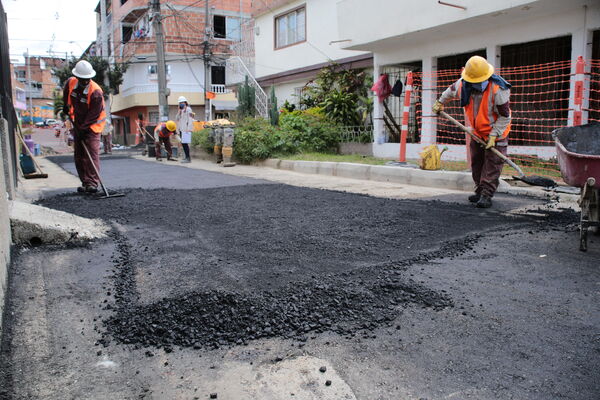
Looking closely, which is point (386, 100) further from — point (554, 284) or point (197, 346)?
point (197, 346)

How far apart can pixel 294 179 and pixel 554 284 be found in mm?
6995

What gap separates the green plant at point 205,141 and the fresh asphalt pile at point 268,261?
882 centimetres

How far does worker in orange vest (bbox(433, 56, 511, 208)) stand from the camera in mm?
6195

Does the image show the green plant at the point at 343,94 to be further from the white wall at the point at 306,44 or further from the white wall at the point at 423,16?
the white wall at the point at 423,16

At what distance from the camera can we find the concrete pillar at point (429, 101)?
40.4 ft

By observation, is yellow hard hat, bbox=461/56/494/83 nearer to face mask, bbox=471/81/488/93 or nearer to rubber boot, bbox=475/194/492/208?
face mask, bbox=471/81/488/93

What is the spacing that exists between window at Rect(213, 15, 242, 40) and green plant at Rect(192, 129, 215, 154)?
1979 cm

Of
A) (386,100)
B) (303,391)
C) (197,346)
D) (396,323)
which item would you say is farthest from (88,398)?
Answer: (386,100)

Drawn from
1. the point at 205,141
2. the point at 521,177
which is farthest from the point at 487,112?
the point at 205,141

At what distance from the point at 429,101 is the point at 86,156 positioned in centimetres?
833

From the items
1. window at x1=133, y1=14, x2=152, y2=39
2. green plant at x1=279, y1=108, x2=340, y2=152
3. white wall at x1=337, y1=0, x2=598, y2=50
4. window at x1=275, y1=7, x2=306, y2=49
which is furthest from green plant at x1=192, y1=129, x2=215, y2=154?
window at x1=133, y1=14, x2=152, y2=39

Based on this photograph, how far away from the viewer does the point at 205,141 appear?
1589 centimetres

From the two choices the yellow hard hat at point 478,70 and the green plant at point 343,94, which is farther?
the green plant at point 343,94

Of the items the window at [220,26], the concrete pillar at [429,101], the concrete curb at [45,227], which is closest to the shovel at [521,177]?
the concrete curb at [45,227]
